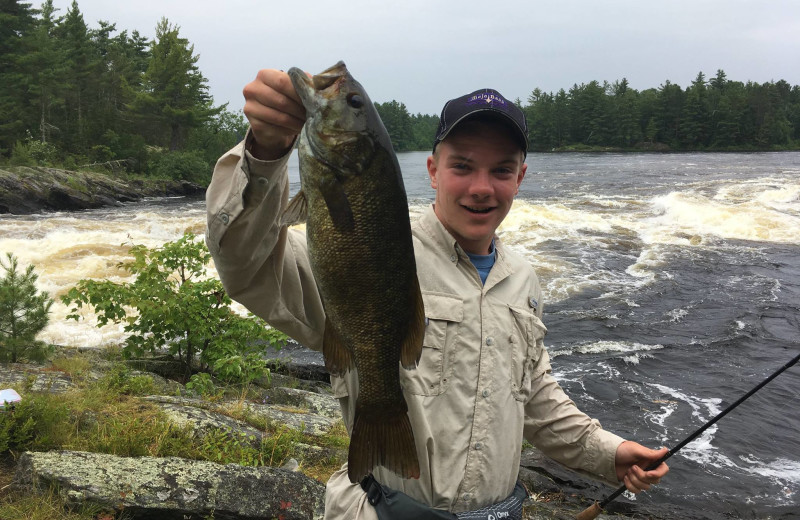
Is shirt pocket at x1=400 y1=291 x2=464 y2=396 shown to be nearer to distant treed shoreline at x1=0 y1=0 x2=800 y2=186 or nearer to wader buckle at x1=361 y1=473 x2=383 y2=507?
wader buckle at x1=361 y1=473 x2=383 y2=507

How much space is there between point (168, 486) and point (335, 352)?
2172 mm

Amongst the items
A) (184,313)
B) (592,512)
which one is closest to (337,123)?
(592,512)

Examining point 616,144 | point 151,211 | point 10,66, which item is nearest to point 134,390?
point 151,211

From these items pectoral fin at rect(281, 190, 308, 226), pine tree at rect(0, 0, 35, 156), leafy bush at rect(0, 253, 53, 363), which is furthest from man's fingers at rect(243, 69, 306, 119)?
pine tree at rect(0, 0, 35, 156)

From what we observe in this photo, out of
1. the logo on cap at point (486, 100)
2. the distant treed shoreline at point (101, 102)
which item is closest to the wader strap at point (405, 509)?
the logo on cap at point (486, 100)

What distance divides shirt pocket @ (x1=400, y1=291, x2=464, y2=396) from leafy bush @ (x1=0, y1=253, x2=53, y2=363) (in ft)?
19.1

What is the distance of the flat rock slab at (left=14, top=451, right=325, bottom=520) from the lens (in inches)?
123

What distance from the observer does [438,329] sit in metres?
2.04

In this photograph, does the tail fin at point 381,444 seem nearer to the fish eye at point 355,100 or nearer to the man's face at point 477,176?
the man's face at point 477,176

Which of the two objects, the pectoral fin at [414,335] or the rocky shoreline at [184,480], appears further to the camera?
the rocky shoreline at [184,480]

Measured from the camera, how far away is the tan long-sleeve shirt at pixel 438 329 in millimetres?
1643

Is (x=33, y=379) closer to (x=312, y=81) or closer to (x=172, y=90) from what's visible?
(x=312, y=81)

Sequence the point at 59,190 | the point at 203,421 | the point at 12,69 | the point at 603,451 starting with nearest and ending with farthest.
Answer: the point at 603,451
the point at 203,421
the point at 59,190
the point at 12,69

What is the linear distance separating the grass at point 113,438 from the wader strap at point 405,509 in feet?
6.38
